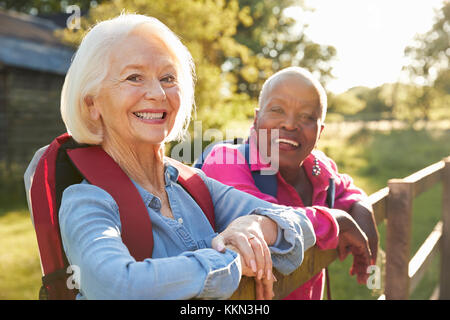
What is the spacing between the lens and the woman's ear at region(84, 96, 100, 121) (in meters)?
1.49

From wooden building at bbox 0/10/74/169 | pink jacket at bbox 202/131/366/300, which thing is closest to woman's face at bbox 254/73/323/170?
pink jacket at bbox 202/131/366/300

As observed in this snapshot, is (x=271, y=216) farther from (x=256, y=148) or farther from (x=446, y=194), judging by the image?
(x=446, y=194)

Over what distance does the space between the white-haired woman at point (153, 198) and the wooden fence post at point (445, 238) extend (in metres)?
3.14

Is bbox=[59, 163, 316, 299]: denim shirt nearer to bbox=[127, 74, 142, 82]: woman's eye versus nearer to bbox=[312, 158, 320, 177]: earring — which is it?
bbox=[127, 74, 142, 82]: woman's eye

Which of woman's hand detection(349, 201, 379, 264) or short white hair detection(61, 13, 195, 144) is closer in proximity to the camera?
short white hair detection(61, 13, 195, 144)

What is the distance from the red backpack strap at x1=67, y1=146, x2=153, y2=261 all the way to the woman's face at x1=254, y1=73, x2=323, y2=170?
930 mm

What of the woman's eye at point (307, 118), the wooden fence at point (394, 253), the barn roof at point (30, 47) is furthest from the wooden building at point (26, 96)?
the woman's eye at point (307, 118)

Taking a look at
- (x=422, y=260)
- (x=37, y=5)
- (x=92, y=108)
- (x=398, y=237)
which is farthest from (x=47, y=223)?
(x=37, y=5)

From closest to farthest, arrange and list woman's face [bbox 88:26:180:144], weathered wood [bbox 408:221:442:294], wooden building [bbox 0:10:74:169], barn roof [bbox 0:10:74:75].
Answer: woman's face [bbox 88:26:180:144] → weathered wood [bbox 408:221:442:294] → wooden building [bbox 0:10:74:169] → barn roof [bbox 0:10:74:75]

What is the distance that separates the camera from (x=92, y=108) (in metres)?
1.50

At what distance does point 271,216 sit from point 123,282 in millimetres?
605

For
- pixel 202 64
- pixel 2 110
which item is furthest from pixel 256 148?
pixel 2 110

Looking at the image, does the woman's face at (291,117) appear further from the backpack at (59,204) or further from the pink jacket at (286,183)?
the backpack at (59,204)

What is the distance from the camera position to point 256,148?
2146mm
